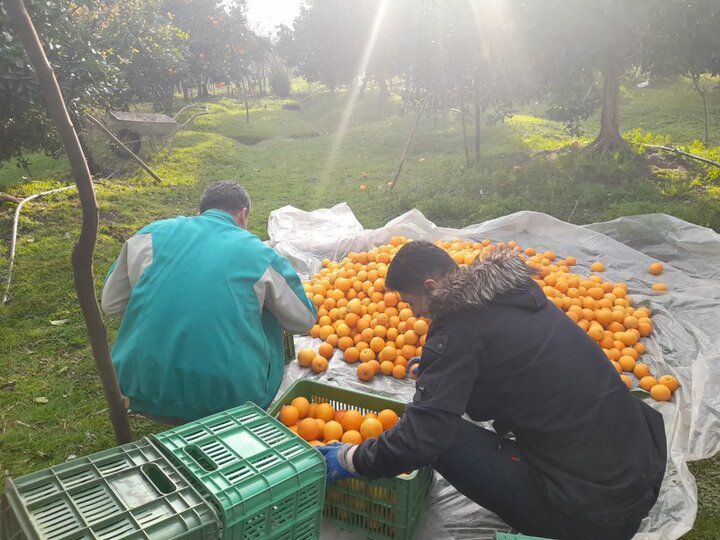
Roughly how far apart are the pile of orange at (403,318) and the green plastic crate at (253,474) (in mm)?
2202

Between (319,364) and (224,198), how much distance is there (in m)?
1.79

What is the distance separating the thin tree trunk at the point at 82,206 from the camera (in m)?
1.93

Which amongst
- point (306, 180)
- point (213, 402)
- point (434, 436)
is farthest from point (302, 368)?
point (306, 180)

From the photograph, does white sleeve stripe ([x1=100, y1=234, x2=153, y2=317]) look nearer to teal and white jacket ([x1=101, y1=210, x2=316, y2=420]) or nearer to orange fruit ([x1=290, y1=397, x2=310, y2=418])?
teal and white jacket ([x1=101, y1=210, x2=316, y2=420])

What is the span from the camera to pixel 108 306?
3.20 m

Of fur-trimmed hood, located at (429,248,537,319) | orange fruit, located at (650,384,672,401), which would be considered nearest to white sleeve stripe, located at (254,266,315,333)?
fur-trimmed hood, located at (429,248,537,319)

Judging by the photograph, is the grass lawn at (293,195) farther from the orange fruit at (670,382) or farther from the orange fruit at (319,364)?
the orange fruit at (319,364)

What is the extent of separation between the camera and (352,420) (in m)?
3.19

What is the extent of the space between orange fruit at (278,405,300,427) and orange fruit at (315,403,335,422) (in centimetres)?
16

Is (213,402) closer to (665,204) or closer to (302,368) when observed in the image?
(302,368)

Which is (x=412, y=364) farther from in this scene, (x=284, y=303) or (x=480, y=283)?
(x=480, y=283)

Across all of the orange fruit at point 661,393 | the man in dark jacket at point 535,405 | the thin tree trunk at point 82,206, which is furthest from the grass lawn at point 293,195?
the thin tree trunk at point 82,206

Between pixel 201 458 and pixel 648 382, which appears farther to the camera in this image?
pixel 648 382

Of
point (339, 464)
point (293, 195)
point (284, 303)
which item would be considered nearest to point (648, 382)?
point (339, 464)
